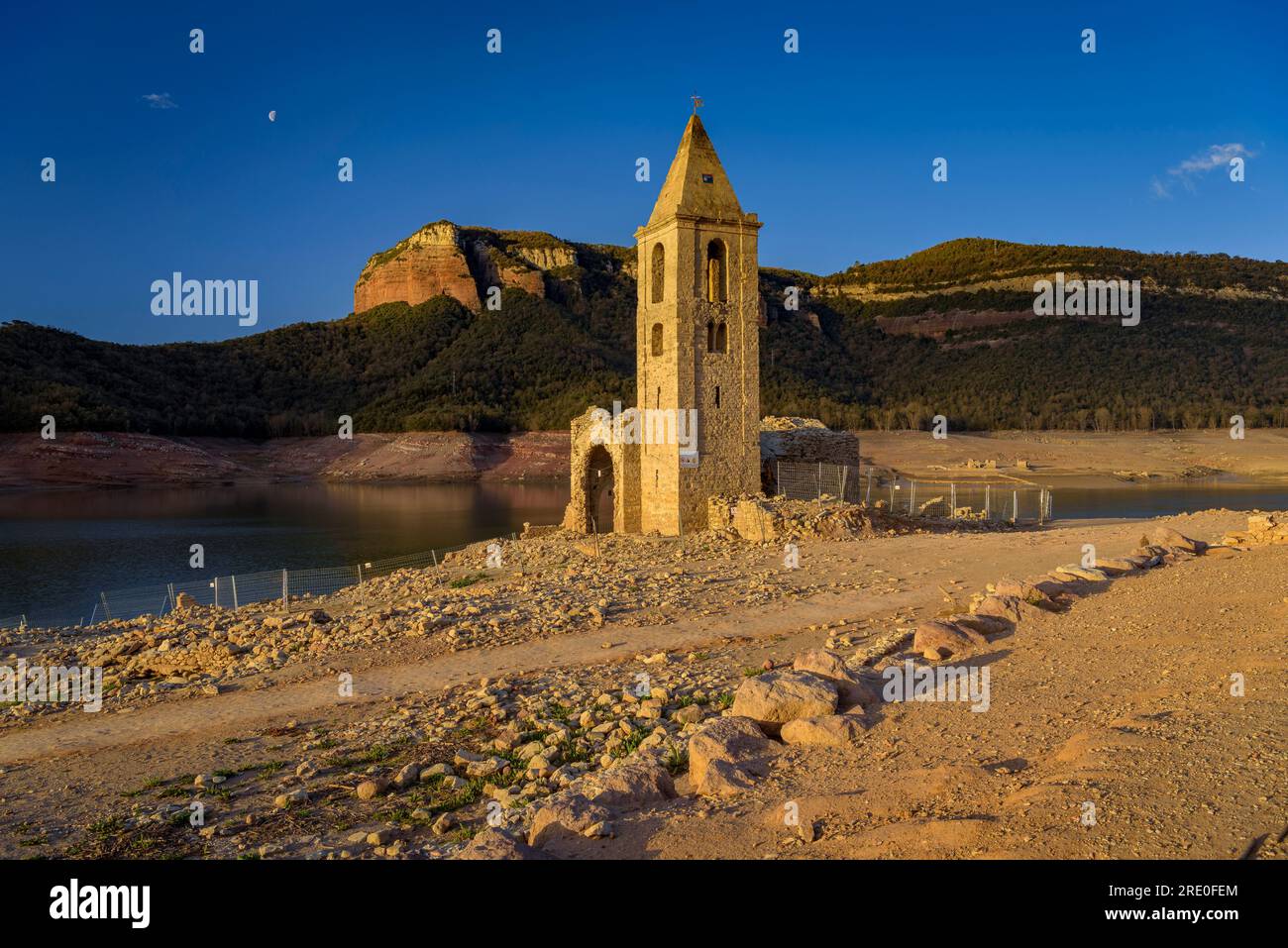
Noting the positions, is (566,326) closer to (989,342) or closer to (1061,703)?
(989,342)

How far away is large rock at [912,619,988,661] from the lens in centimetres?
828

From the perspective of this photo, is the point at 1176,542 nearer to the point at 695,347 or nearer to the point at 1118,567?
the point at 1118,567

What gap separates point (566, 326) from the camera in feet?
292

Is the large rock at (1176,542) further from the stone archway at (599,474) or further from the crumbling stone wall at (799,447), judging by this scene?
the stone archway at (599,474)

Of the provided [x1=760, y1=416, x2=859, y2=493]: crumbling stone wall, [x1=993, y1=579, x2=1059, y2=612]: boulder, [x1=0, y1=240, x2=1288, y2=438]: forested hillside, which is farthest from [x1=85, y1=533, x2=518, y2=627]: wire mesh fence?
[x1=0, y1=240, x2=1288, y2=438]: forested hillside

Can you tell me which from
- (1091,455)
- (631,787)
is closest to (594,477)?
(631,787)

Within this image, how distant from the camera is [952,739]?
5.95 meters

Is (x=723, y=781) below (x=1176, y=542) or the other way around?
below

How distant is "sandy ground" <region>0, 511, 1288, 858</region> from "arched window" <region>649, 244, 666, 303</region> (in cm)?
1071

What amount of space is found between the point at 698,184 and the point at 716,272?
228 centimetres

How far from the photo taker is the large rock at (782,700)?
646 centimetres

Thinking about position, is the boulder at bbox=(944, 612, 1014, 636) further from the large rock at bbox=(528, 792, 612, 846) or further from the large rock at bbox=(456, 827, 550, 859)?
the large rock at bbox=(456, 827, 550, 859)
